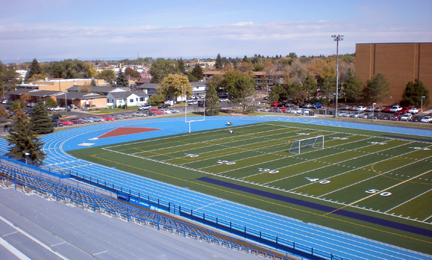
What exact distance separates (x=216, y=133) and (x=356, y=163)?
17641 mm

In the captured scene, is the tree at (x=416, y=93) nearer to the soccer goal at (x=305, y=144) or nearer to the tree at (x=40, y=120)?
the soccer goal at (x=305, y=144)

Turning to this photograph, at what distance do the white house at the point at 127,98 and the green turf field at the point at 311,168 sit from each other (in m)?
30.7

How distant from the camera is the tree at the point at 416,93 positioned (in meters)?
58.4

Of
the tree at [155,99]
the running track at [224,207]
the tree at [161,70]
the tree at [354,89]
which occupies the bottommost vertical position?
the running track at [224,207]

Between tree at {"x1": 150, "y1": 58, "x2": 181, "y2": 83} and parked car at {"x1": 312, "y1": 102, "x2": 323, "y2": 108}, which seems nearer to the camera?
parked car at {"x1": 312, "y1": 102, "x2": 323, "y2": 108}

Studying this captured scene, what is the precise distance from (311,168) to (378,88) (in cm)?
3886

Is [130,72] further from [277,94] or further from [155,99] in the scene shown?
[277,94]

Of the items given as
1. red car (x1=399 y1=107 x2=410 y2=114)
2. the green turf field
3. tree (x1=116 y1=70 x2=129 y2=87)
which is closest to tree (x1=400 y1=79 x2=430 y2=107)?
red car (x1=399 y1=107 x2=410 y2=114)

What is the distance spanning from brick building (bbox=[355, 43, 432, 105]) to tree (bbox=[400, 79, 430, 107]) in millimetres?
1942

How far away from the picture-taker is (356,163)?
97.5 feet

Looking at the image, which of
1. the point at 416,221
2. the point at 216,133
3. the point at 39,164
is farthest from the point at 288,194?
the point at 216,133

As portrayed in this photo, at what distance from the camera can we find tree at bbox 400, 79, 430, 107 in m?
58.4

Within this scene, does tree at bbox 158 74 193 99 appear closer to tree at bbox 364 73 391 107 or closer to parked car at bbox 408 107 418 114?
tree at bbox 364 73 391 107

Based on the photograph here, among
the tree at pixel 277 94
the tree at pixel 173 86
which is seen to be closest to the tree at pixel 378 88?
the tree at pixel 277 94
